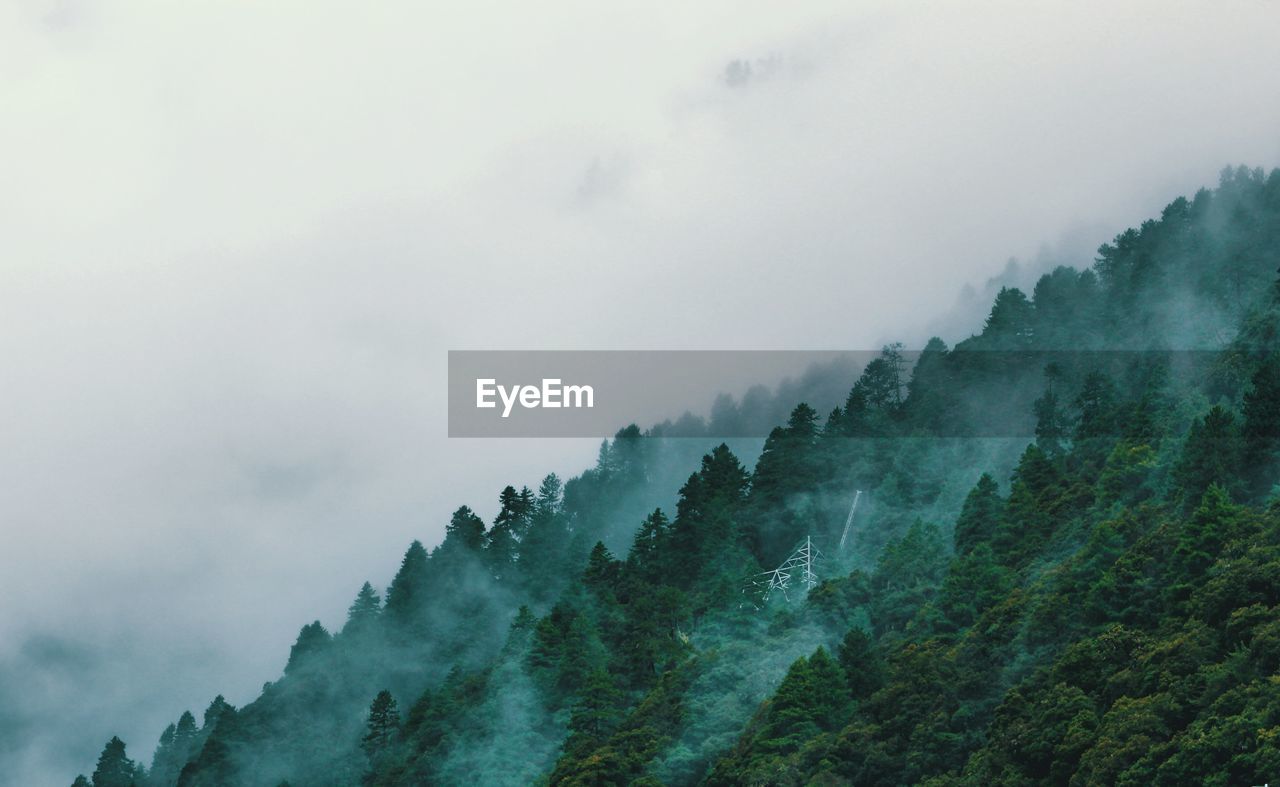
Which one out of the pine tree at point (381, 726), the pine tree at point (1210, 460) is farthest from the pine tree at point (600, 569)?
the pine tree at point (1210, 460)

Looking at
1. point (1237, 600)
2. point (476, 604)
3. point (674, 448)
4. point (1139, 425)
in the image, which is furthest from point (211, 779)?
point (1237, 600)

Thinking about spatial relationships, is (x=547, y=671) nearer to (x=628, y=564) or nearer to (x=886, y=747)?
(x=628, y=564)

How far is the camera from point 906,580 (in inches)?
3920

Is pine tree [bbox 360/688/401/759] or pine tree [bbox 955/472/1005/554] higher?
pine tree [bbox 955/472/1005/554]

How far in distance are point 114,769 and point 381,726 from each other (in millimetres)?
25409

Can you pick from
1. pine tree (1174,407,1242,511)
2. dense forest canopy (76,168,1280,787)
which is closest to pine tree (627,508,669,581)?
dense forest canopy (76,168,1280,787)

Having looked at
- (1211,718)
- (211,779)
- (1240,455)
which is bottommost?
(211,779)

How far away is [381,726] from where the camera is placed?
11894 centimetres

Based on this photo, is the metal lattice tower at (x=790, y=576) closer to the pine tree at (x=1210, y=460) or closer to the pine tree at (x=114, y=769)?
the pine tree at (x=1210, y=460)

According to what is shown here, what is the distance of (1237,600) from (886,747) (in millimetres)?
14491

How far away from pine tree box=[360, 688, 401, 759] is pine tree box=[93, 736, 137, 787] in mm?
22618

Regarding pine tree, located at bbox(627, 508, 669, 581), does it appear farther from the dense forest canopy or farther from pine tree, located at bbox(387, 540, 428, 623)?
pine tree, located at bbox(387, 540, 428, 623)

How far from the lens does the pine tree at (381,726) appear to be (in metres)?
117

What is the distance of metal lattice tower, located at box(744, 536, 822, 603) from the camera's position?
10825cm
